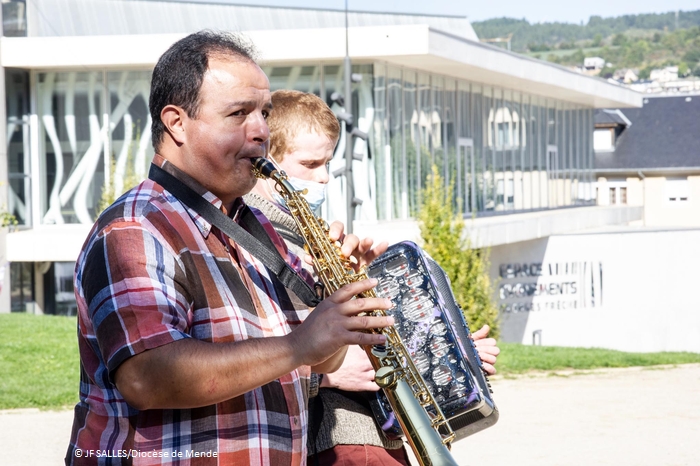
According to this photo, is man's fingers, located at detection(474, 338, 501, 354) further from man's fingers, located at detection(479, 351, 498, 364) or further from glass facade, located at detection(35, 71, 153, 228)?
glass facade, located at detection(35, 71, 153, 228)

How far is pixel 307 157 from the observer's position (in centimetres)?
345

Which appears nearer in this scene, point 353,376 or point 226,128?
point 226,128

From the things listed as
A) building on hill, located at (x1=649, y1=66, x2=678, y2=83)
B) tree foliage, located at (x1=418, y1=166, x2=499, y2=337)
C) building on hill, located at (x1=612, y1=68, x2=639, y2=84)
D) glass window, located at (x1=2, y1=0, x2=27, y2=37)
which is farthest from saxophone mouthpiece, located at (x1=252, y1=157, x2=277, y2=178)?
building on hill, located at (x1=612, y1=68, x2=639, y2=84)

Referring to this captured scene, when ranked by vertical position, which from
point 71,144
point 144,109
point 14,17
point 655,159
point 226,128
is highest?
point 14,17

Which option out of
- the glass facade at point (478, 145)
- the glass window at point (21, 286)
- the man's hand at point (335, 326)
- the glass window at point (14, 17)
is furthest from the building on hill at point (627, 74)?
the man's hand at point (335, 326)

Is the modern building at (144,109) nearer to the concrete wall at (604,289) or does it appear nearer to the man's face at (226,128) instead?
the concrete wall at (604,289)

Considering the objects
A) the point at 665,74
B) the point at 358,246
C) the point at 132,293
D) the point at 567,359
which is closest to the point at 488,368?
the point at 358,246

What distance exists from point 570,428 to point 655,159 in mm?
54882

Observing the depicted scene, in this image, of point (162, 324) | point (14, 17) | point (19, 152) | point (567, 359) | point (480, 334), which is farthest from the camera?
point (19, 152)

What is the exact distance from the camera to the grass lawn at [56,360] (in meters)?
10.2

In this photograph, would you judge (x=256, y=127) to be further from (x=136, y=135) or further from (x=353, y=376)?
(x=136, y=135)

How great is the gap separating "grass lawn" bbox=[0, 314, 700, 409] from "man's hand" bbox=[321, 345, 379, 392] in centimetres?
728

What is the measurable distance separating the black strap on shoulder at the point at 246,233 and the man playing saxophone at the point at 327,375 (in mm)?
566

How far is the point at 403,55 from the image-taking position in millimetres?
22359
